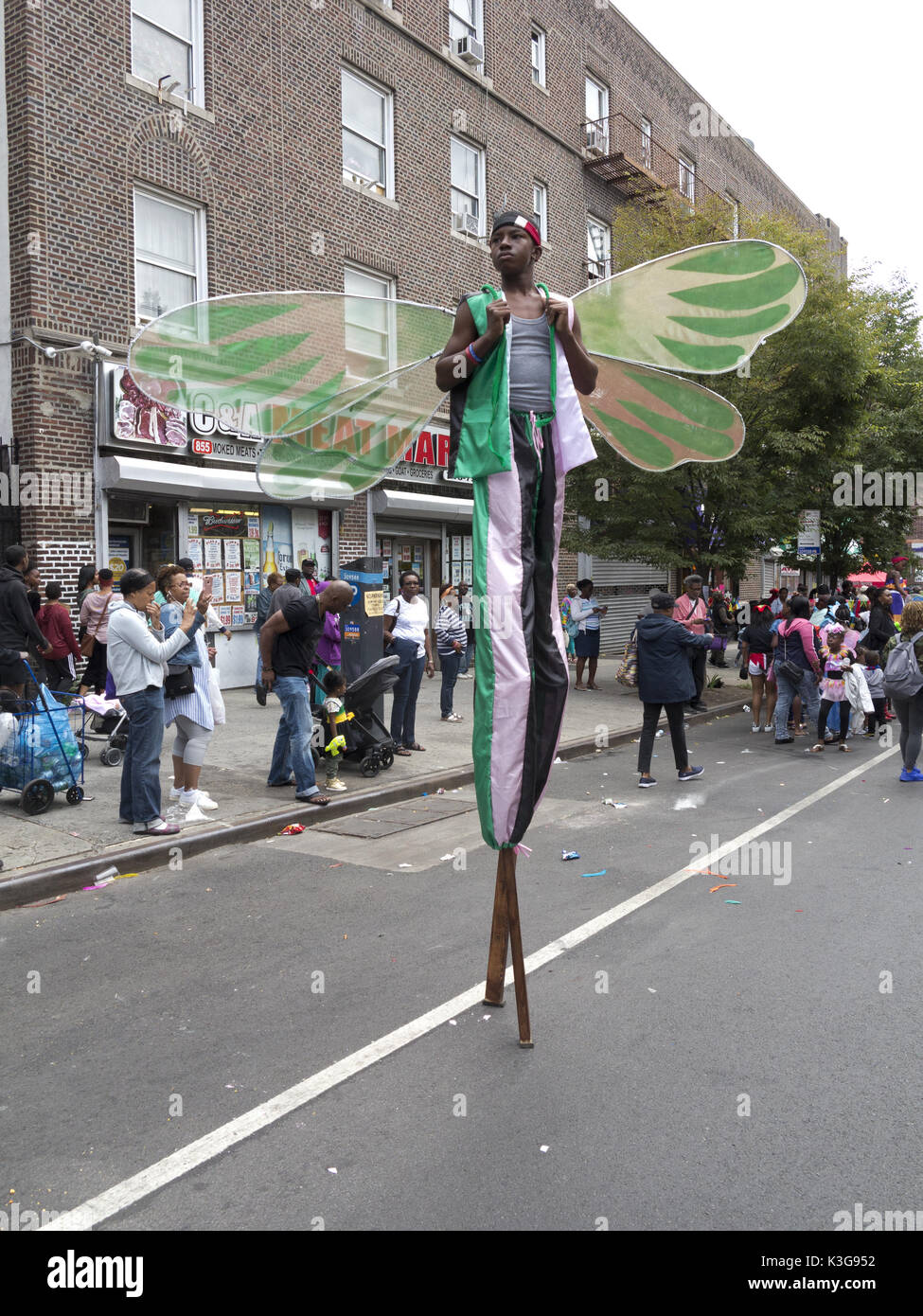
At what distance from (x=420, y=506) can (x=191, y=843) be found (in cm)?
1162

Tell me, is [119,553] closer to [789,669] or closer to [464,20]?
[789,669]

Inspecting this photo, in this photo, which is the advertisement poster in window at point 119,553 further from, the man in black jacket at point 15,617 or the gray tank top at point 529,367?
the gray tank top at point 529,367

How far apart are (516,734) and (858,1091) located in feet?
5.71

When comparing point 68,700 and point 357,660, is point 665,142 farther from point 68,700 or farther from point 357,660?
point 68,700

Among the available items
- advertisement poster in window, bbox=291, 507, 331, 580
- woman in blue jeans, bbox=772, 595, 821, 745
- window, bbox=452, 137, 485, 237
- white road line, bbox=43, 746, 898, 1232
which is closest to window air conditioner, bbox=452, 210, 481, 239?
window, bbox=452, 137, 485, 237

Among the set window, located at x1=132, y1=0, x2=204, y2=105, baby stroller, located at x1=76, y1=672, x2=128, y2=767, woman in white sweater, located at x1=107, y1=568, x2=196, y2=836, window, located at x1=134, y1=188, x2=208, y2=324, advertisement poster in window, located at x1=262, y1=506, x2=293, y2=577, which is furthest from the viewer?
advertisement poster in window, located at x1=262, y1=506, x2=293, y2=577

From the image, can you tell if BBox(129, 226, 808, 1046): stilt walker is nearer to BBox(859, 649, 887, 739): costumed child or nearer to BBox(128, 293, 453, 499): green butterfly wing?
BBox(128, 293, 453, 499): green butterfly wing

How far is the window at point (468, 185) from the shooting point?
19.3 m

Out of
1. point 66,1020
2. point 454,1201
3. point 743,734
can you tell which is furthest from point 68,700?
point 743,734

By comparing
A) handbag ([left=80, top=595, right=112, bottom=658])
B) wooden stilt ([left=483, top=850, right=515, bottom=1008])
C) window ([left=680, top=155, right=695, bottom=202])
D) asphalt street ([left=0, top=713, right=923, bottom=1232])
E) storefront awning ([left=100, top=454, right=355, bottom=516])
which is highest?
window ([left=680, top=155, right=695, bottom=202])

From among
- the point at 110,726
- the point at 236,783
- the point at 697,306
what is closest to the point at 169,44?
the point at 110,726

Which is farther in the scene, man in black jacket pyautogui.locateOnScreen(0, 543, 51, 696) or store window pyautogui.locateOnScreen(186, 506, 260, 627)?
store window pyautogui.locateOnScreen(186, 506, 260, 627)

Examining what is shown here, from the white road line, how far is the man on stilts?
0.51 meters

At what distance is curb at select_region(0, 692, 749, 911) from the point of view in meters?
6.20
